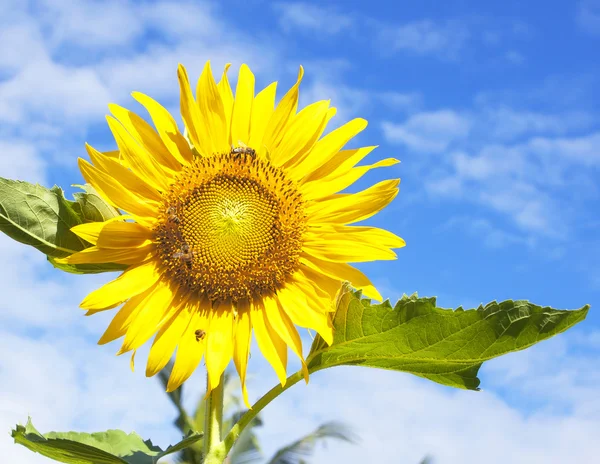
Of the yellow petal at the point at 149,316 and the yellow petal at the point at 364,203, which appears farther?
the yellow petal at the point at 364,203

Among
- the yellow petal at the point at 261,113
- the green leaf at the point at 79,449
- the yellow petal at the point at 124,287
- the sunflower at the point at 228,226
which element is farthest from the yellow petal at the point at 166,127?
the green leaf at the point at 79,449

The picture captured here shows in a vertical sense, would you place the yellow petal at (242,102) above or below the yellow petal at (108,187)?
above

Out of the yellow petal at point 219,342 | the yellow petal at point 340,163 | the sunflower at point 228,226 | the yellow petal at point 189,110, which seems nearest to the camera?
→ the yellow petal at point 219,342

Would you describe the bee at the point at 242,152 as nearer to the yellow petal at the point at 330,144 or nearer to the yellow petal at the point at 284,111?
the yellow petal at the point at 284,111

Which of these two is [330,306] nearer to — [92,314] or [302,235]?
[302,235]

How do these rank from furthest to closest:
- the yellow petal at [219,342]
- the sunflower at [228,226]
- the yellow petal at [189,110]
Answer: the yellow petal at [189,110], the sunflower at [228,226], the yellow petal at [219,342]

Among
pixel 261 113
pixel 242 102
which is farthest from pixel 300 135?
pixel 242 102

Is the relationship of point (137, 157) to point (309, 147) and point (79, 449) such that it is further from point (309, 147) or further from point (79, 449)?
point (79, 449)
